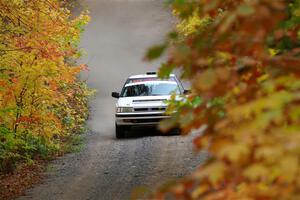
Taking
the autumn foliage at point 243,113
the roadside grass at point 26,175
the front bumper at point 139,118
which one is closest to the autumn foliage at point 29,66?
the roadside grass at point 26,175

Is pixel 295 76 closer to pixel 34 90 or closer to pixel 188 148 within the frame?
pixel 34 90

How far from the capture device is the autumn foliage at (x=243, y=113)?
99.7 inches

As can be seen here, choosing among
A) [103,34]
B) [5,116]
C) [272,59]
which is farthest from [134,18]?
[272,59]

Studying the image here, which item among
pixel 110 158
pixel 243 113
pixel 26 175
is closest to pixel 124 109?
pixel 110 158

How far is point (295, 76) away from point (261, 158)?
0.53 meters

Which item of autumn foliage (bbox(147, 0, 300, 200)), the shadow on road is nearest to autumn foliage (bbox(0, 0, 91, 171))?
the shadow on road

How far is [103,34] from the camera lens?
132ft

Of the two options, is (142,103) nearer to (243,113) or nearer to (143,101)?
(143,101)

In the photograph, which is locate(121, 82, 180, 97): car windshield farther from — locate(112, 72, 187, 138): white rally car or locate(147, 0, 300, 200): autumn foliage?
locate(147, 0, 300, 200): autumn foliage

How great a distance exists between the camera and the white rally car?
1794 cm

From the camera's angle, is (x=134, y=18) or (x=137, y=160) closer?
(x=137, y=160)

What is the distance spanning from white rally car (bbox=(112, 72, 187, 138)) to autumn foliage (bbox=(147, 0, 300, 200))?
13723mm

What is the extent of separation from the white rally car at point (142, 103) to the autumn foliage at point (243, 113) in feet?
45.0

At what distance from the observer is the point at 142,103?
18.1 metres
